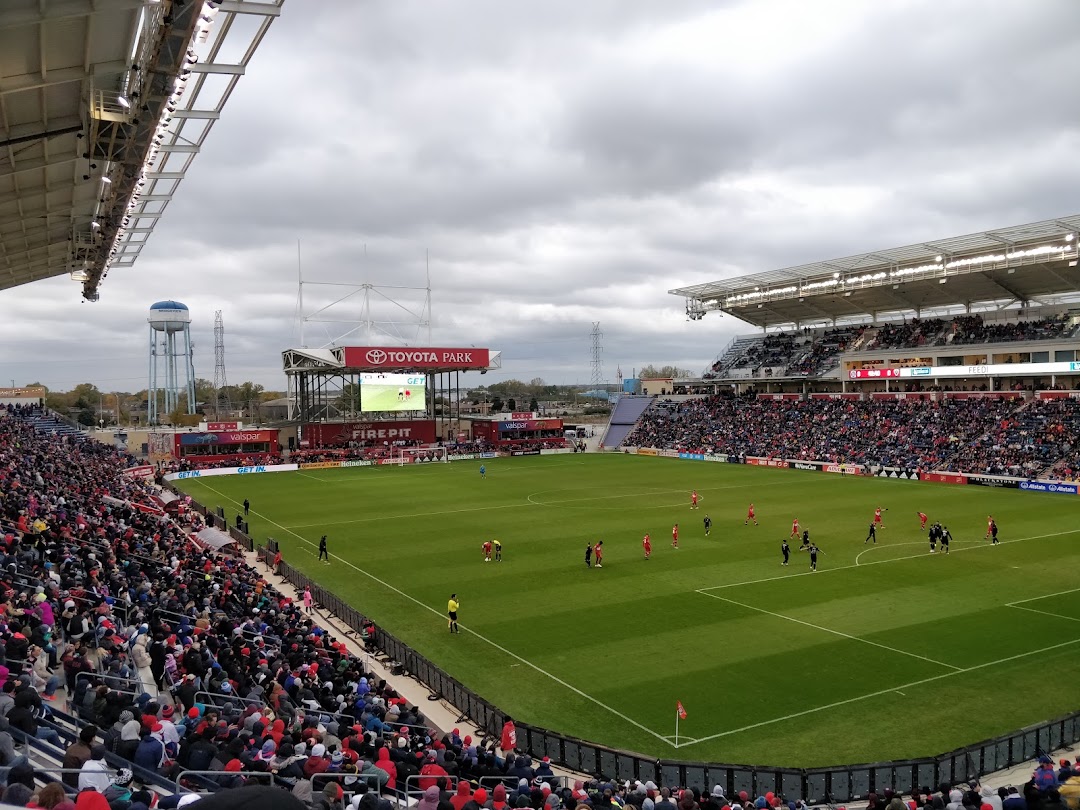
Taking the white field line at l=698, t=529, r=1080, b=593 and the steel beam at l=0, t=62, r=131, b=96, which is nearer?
the steel beam at l=0, t=62, r=131, b=96

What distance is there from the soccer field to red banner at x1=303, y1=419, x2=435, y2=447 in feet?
111

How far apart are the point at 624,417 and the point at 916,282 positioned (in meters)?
38.3

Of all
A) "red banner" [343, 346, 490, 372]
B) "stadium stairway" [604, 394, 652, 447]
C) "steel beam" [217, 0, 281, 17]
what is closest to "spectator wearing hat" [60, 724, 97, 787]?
"steel beam" [217, 0, 281, 17]

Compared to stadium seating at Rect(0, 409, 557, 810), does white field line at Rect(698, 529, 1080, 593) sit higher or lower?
lower

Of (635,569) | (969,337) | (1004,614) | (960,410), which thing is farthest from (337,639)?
(969,337)

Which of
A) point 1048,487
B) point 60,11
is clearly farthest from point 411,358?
point 60,11

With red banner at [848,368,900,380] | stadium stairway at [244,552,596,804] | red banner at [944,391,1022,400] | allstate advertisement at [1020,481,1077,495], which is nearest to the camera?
stadium stairway at [244,552,596,804]

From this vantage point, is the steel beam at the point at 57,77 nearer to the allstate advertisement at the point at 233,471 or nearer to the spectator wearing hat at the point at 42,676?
the spectator wearing hat at the point at 42,676

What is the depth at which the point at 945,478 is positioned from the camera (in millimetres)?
55688

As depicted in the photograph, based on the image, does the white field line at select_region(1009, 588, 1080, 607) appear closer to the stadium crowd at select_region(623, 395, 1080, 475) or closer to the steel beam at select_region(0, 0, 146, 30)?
the steel beam at select_region(0, 0, 146, 30)

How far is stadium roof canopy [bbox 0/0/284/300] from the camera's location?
37.3ft

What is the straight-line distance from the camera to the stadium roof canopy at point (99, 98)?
447 inches

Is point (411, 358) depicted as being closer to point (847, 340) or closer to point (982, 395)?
point (847, 340)

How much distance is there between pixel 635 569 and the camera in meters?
30.2
